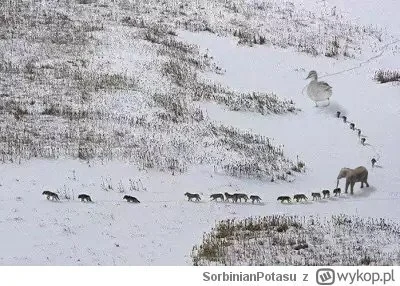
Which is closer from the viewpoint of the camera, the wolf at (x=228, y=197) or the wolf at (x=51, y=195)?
the wolf at (x=51, y=195)

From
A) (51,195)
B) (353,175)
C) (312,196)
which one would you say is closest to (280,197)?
(312,196)

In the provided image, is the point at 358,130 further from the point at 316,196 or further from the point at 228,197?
the point at 228,197

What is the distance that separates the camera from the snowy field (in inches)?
480

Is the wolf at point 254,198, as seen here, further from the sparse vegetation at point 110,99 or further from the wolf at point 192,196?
the sparse vegetation at point 110,99

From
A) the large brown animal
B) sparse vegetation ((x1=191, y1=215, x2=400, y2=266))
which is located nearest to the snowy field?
the large brown animal

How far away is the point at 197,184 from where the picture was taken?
1580 centimetres

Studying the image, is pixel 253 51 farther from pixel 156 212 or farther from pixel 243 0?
pixel 156 212

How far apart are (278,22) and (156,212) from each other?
1915 centimetres

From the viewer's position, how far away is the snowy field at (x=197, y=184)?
12188 millimetres

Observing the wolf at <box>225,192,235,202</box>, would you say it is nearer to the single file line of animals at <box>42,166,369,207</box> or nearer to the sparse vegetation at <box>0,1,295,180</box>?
the single file line of animals at <box>42,166,369,207</box>

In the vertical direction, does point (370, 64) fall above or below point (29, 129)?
above

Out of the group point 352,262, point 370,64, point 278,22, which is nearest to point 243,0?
point 278,22

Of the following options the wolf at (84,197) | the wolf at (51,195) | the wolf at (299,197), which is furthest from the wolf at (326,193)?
the wolf at (51,195)
